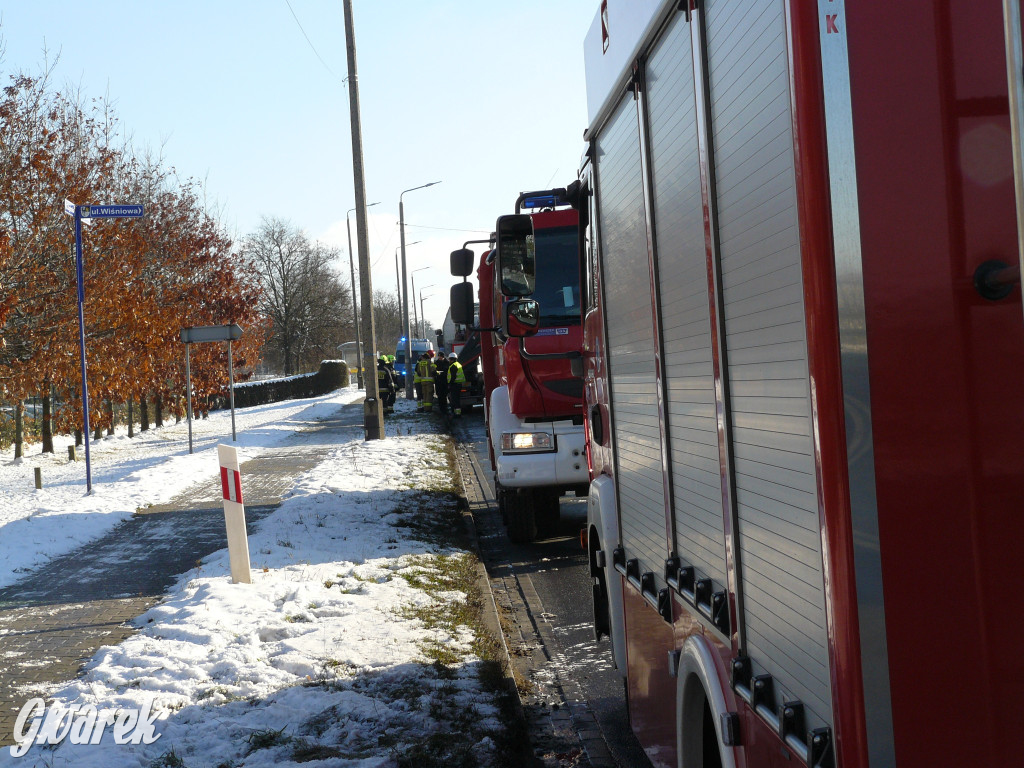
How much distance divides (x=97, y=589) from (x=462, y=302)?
13.4 ft

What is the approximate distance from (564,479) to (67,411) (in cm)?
1259

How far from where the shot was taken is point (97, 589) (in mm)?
8117

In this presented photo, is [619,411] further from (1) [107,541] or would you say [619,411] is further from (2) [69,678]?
(1) [107,541]

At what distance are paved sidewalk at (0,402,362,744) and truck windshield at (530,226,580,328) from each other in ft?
12.8

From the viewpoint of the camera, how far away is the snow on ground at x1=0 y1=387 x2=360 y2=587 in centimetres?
1030

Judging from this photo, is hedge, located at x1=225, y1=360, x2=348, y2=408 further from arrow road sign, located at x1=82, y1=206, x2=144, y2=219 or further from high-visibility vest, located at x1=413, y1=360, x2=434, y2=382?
arrow road sign, located at x1=82, y1=206, x2=144, y2=219

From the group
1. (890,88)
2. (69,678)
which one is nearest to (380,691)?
(69,678)

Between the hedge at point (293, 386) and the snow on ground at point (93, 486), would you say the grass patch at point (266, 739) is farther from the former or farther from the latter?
the hedge at point (293, 386)

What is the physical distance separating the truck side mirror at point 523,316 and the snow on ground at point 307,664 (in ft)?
6.60

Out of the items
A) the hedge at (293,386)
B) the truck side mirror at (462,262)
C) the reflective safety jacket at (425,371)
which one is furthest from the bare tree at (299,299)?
the truck side mirror at (462,262)

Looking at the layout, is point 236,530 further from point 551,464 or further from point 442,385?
point 442,385

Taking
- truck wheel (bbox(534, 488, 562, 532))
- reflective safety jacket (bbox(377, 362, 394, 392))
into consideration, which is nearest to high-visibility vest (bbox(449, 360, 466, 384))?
reflective safety jacket (bbox(377, 362, 394, 392))

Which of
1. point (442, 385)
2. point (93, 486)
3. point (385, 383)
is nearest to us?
point (93, 486)

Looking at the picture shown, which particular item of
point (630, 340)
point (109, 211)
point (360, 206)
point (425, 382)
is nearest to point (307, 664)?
point (630, 340)
